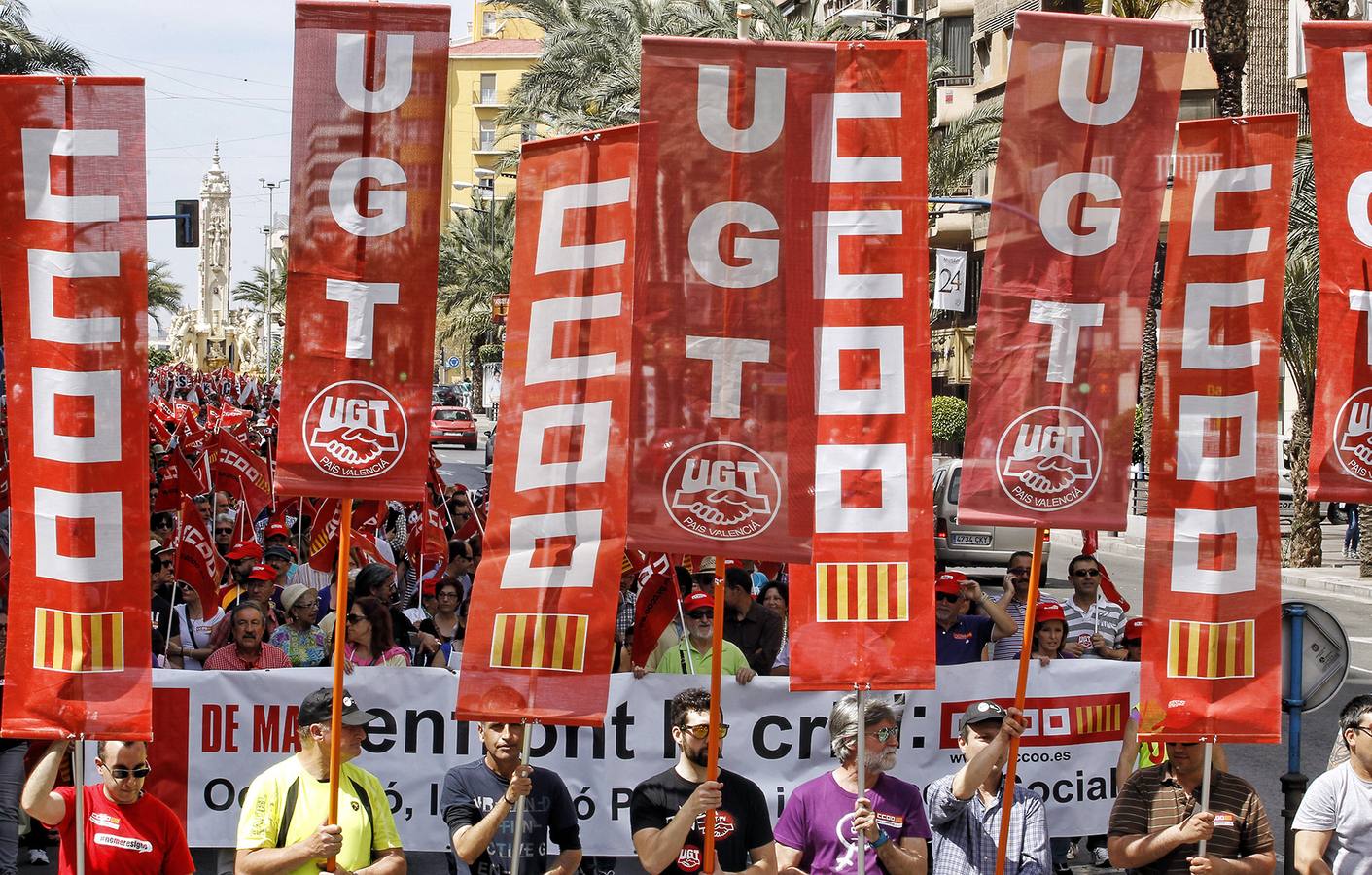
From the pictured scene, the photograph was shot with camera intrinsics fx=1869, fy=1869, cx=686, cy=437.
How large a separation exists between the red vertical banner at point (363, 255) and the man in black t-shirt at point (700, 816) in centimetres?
129

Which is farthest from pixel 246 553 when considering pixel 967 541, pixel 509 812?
pixel 967 541

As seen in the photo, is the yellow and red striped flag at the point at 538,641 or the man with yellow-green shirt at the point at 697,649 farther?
the man with yellow-green shirt at the point at 697,649

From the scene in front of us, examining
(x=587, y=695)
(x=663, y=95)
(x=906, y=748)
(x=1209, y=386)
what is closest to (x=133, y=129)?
(x=663, y=95)

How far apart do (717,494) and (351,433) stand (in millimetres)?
1304

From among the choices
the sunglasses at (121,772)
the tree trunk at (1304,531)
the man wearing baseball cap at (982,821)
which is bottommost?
the tree trunk at (1304,531)

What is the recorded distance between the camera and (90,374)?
21.4ft

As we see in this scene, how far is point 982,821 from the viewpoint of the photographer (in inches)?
280

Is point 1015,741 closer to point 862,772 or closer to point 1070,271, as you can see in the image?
point 862,772

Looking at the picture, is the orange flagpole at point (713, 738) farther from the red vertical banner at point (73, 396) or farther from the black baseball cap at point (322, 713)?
the red vertical banner at point (73, 396)

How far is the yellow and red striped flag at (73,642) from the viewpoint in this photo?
21.3ft

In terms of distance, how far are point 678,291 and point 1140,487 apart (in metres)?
36.0

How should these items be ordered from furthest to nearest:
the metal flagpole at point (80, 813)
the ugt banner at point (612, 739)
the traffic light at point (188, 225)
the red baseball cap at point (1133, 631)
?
the traffic light at point (188, 225) < the red baseball cap at point (1133, 631) < the ugt banner at point (612, 739) < the metal flagpole at point (80, 813)

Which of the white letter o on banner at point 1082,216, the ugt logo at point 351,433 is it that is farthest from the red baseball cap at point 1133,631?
the ugt logo at point 351,433

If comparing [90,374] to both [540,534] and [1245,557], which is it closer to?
[540,534]
